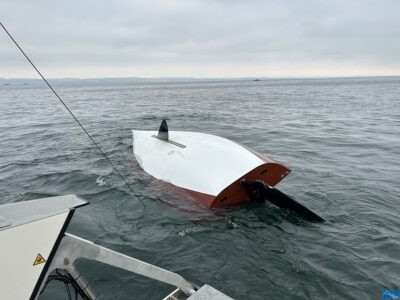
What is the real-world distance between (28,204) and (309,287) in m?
5.44

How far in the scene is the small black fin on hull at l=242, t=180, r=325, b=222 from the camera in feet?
30.3

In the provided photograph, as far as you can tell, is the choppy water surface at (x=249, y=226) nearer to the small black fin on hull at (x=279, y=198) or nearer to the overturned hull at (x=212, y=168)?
the small black fin on hull at (x=279, y=198)

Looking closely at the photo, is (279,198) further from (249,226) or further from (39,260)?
(39,260)

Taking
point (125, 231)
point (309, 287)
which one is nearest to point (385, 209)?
point (309, 287)

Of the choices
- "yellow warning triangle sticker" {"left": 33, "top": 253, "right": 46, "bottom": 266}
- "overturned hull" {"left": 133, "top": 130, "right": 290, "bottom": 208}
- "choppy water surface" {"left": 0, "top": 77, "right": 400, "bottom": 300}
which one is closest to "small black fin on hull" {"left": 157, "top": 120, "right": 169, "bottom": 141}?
"overturned hull" {"left": 133, "top": 130, "right": 290, "bottom": 208}

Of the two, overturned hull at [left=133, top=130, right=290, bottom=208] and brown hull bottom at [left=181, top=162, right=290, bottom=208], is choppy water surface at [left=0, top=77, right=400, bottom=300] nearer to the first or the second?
brown hull bottom at [left=181, top=162, right=290, bottom=208]

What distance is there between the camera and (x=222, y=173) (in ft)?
31.8

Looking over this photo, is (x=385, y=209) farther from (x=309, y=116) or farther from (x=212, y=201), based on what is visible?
(x=309, y=116)

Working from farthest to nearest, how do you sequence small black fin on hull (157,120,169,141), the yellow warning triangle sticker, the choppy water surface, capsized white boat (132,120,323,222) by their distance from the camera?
1. small black fin on hull (157,120,169,141)
2. capsized white boat (132,120,323,222)
3. the choppy water surface
4. the yellow warning triangle sticker

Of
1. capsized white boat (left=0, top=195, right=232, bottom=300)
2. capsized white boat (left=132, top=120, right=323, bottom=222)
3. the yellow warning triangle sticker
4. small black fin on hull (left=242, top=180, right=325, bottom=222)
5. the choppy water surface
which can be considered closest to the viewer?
capsized white boat (left=0, top=195, right=232, bottom=300)

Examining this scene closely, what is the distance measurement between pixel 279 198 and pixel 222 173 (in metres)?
1.81

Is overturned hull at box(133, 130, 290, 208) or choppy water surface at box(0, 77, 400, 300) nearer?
choppy water surface at box(0, 77, 400, 300)

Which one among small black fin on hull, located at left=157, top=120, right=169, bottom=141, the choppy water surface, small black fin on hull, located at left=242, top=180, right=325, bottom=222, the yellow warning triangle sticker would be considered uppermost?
the yellow warning triangle sticker

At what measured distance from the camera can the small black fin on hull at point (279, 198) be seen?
923 cm
